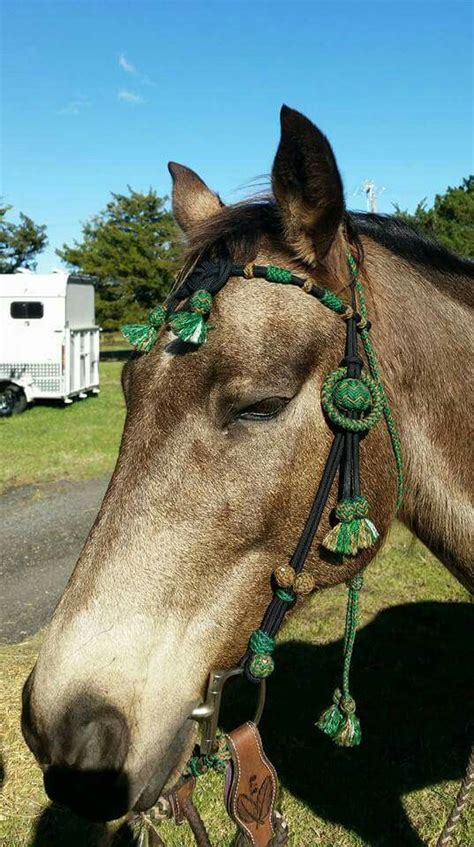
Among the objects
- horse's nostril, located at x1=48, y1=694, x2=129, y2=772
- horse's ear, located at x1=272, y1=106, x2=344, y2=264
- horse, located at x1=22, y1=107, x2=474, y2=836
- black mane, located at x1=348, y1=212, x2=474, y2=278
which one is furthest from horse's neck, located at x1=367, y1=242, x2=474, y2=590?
horse's nostril, located at x1=48, y1=694, x2=129, y2=772

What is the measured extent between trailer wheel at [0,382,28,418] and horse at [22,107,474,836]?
16.2m

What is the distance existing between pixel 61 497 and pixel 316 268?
8710 mm

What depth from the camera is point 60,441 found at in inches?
539

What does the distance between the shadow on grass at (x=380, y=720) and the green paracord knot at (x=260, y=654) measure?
7.42 ft

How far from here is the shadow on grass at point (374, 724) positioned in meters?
3.55

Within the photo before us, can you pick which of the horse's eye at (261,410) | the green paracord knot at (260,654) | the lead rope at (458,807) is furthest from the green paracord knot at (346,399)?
the lead rope at (458,807)

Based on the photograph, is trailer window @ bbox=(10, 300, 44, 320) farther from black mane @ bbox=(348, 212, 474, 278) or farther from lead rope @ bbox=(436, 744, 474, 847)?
lead rope @ bbox=(436, 744, 474, 847)

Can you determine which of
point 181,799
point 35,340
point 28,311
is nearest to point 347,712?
point 181,799

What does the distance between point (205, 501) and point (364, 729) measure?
3.30 m

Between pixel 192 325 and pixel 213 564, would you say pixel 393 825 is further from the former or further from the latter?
pixel 192 325

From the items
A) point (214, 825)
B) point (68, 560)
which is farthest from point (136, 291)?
point (214, 825)

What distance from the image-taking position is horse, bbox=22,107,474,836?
1638 millimetres

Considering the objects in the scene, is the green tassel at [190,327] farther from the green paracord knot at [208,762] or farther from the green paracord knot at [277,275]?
the green paracord knot at [208,762]

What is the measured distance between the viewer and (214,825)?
139 inches
